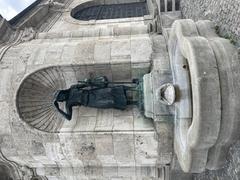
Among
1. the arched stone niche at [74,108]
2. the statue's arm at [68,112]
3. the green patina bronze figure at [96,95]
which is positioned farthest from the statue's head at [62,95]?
the arched stone niche at [74,108]

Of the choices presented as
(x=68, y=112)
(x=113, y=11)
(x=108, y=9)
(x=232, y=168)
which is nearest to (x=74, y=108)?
(x=68, y=112)

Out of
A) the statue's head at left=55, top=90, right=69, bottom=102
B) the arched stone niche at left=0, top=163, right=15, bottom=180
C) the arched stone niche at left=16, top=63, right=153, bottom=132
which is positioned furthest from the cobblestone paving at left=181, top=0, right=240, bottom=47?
the arched stone niche at left=0, top=163, right=15, bottom=180

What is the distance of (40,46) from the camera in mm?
8781

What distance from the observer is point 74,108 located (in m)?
8.61

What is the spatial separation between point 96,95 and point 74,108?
0.89 m

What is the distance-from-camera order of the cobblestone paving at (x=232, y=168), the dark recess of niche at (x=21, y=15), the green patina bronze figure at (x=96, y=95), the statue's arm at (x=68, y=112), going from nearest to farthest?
the cobblestone paving at (x=232, y=168) → the green patina bronze figure at (x=96, y=95) → the statue's arm at (x=68, y=112) → the dark recess of niche at (x=21, y=15)

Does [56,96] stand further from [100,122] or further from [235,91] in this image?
[235,91]

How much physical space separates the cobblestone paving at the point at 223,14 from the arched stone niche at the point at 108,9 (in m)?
4.83

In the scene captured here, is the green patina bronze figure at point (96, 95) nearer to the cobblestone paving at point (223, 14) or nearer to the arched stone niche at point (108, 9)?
the cobblestone paving at point (223, 14)

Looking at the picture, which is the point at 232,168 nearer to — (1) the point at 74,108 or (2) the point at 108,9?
(1) the point at 74,108

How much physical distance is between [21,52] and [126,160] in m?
4.02

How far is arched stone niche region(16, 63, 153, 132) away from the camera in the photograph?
26.4 ft

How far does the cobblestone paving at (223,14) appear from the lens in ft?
19.4

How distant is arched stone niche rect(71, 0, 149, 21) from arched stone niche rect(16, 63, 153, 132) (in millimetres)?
4908
